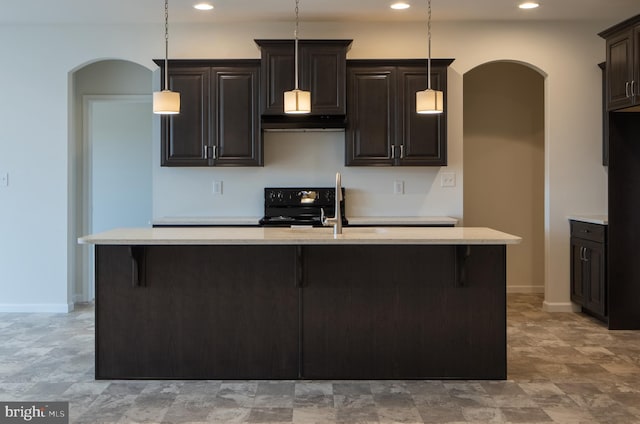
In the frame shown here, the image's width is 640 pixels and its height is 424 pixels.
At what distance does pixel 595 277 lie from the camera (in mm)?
5426

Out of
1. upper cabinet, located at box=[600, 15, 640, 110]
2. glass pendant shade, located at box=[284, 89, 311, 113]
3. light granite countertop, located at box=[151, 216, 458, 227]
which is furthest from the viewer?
light granite countertop, located at box=[151, 216, 458, 227]

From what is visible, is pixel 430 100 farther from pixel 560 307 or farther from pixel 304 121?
pixel 560 307

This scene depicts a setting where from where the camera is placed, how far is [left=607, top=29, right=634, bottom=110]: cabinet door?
481 centimetres

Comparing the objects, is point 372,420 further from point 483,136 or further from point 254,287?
point 483,136

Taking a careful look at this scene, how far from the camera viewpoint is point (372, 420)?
3223 millimetres

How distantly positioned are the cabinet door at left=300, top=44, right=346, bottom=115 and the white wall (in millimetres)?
397

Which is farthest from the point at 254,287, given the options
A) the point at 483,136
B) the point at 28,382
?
the point at 483,136

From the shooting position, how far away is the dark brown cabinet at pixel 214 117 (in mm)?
5660

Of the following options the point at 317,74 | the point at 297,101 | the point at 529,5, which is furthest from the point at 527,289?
the point at 297,101

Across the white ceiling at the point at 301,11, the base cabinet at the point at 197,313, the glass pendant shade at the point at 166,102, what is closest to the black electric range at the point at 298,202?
the white ceiling at the point at 301,11

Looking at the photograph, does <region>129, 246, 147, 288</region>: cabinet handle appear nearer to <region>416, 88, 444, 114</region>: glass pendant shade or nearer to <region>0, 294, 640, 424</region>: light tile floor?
<region>0, 294, 640, 424</region>: light tile floor

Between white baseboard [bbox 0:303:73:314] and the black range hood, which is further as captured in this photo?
white baseboard [bbox 0:303:73:314]

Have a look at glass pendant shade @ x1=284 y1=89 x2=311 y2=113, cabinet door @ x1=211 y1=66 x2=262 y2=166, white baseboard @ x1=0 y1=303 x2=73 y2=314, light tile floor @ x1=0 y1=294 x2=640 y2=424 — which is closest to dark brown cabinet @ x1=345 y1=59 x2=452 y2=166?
cabinet door @ x1=211 y1=66 x2=262 y2=166

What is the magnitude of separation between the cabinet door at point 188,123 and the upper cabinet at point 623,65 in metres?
3.10
